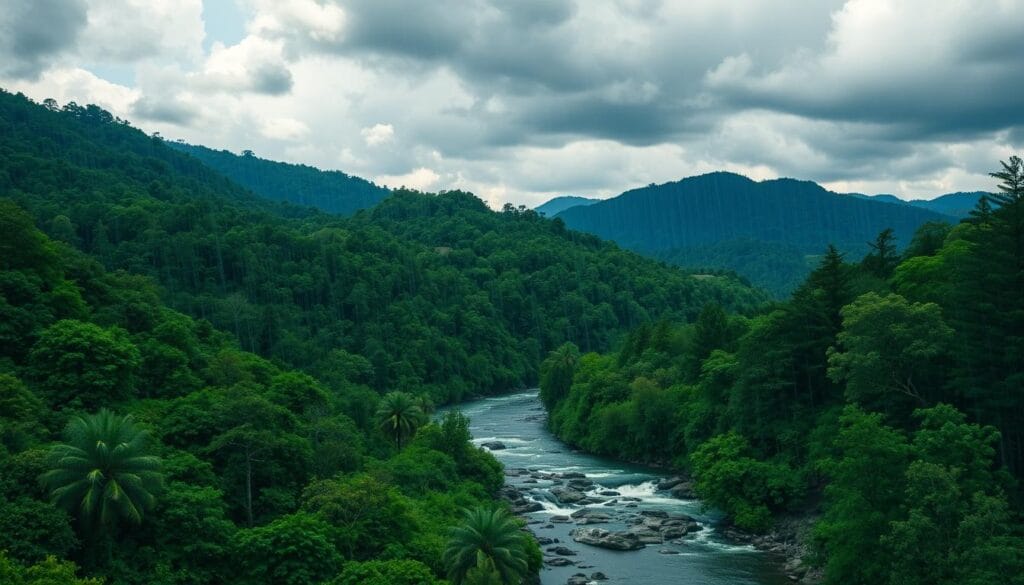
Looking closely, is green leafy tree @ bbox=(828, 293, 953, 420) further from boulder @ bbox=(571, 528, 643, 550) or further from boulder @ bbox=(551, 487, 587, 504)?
boulder @ bbox=(551, 487, 587, 504)

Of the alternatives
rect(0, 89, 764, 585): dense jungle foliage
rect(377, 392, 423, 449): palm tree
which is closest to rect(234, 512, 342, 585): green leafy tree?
rect(0, 89, 764, 585): dense jungle foliage

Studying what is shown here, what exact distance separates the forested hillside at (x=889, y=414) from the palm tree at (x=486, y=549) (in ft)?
57.9

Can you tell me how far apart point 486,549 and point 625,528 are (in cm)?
2220

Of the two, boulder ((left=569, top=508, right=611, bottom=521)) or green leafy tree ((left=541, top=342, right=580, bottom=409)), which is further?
green leafy tree ((left=541, top=342, right=580, bottom=409))

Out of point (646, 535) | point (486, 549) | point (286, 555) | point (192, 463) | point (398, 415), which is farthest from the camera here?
point (398, 415)

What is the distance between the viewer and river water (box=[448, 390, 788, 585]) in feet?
170

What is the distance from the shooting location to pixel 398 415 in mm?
72250

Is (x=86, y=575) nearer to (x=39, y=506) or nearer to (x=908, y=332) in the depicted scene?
(x=39, y=506)

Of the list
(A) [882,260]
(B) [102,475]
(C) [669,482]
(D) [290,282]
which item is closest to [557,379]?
(C) [669,482]

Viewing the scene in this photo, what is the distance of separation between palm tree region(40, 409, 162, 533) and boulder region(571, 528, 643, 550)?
32.7 m

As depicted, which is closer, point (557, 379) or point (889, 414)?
point (889, 414)

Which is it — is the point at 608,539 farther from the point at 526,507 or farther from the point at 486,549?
the point at 486,549

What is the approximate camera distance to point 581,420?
102 metres

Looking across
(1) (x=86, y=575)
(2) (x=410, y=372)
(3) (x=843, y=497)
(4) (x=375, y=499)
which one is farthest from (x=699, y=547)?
(2) (x=410, y=372)
